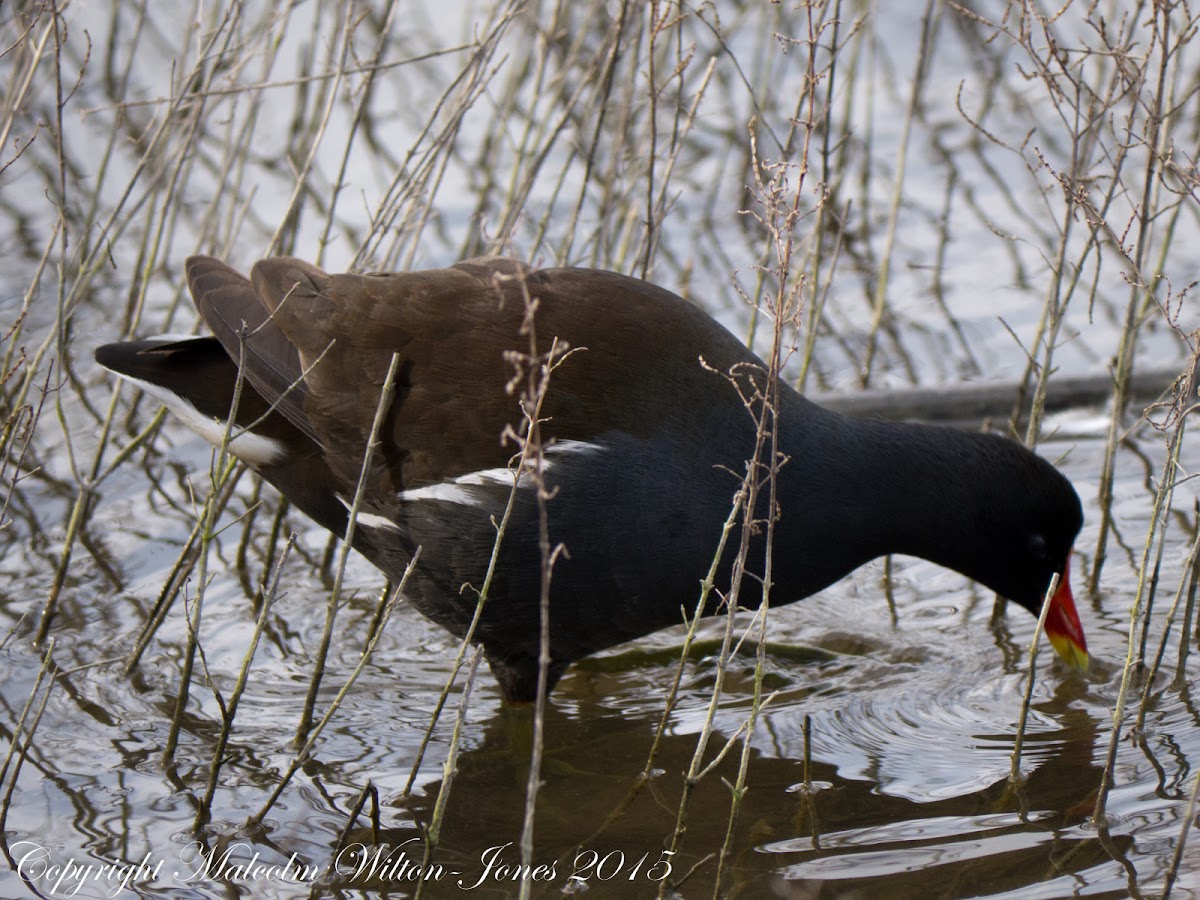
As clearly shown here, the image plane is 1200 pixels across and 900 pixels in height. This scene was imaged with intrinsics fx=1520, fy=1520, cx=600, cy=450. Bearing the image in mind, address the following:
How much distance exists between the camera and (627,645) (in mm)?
4035

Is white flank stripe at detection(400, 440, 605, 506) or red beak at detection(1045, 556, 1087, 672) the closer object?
white flank stripe at detection(400, 440, 605, 506)

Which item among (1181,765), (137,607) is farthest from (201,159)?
(1181,765)

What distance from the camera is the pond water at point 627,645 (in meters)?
3.02

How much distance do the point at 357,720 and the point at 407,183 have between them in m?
1.35

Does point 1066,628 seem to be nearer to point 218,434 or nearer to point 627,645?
point 627,645

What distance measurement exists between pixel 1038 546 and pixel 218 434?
1.92 m

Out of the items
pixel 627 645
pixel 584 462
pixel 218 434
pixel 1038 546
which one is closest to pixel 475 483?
pixel 584 462

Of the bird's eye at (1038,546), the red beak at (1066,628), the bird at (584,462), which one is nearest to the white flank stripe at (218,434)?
the bird at (584,462)

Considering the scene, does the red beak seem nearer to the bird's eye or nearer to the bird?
the bird

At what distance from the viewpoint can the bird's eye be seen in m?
3.45

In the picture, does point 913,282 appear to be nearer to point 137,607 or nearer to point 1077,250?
point 1077,250

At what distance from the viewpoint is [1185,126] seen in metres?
6.55

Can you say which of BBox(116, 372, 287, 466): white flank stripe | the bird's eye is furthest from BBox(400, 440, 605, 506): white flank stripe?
the bird's eye

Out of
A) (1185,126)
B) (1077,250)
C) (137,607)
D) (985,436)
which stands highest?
(1185,126)
